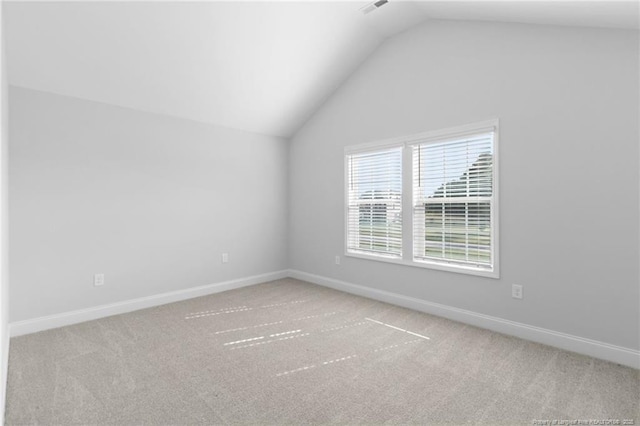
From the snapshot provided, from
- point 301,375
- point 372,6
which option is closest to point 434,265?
point 301,375

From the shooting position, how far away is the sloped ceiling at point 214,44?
258cm

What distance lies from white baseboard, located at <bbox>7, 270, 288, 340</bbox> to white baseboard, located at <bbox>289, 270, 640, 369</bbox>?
1.63 m

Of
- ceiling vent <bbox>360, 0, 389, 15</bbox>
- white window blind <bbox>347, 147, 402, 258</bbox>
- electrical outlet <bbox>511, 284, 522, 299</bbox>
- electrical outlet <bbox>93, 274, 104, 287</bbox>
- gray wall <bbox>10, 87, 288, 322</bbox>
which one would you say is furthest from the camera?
white window blind <bbox>347, 147, 402, 258</bbox>

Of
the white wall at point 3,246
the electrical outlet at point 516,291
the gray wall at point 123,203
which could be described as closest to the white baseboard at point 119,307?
the gray wall at point 123,203

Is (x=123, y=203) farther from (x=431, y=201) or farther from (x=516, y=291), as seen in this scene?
(x=516, y=291)

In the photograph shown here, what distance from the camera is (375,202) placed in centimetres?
412

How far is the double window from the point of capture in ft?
10.4

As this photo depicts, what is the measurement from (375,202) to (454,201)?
103 centimetres

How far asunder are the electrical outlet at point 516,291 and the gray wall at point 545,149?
1.6 inches

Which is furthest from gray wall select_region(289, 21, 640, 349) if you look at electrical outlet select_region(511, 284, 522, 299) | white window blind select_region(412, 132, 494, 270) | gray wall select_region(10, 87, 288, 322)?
gray wall select_region(10, 87, 288, 322)

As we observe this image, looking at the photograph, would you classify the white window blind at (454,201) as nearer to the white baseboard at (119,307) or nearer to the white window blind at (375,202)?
the white window blind at (375,202)

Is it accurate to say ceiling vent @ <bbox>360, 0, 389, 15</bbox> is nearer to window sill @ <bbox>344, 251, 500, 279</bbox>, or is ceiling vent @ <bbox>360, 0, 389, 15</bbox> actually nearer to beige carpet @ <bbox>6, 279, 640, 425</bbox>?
window sill @ <bbox>344, 251, 500, 279</bbox>

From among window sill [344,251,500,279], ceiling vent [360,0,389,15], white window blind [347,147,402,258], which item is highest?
ceiling vent [360,0,389,15]

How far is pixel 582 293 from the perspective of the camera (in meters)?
2.59
